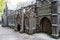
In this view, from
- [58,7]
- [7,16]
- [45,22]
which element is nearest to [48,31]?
[45,22]

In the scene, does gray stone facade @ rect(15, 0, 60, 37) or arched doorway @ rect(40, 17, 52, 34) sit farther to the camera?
arched doorway @ rect(40, 17, 52, 34)

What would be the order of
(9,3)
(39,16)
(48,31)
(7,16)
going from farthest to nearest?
(9,3) < (7,16) < (39,16) < (48,31)

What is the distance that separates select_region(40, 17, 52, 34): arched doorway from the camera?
13948 mm

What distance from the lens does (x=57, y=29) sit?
1205 cm

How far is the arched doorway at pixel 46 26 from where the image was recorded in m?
13.9

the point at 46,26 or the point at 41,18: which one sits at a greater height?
the point at 41,18

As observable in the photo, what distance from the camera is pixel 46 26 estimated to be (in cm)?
1452

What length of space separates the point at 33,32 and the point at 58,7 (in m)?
4.89

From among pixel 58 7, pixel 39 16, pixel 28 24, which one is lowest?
pixel 28 24

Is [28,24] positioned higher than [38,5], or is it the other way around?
[38,5]

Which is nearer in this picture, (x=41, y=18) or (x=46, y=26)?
(x=46, y=26)

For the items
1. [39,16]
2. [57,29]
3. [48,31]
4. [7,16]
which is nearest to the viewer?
[57,29]

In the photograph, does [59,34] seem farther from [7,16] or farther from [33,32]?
[7,16]

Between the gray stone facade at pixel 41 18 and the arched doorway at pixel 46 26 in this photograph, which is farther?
the arched doorway at pixel 46 26
